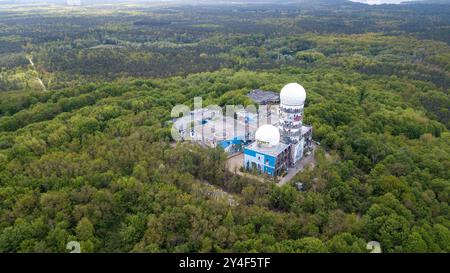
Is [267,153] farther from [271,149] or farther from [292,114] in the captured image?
[292,114]

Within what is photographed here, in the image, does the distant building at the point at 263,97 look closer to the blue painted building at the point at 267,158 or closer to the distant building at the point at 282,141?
the distant building at the point at 282,141

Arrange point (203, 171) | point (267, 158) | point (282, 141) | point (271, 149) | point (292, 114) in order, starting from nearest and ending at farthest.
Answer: point (267, 158), point (203, 171), point (271, 149), point (292, 114), point (282, 141)

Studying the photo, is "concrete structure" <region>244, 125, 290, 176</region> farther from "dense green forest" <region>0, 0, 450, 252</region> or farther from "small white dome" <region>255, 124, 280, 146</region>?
"dense green forest" <region>0, 0, 450, 252</region>

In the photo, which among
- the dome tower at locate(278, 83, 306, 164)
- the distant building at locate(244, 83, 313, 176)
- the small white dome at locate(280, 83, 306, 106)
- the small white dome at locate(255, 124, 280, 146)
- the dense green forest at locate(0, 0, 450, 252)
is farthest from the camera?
the dome tower at locate(278, 83, 306, 164)

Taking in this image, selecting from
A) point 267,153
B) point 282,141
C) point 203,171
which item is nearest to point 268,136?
point 267,153

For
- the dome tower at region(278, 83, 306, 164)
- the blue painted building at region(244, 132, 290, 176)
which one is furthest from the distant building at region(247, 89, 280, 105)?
the blue painted building at region(244, 132, 290, 176)

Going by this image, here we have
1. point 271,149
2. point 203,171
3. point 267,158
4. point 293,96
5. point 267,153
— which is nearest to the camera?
point 267,153
